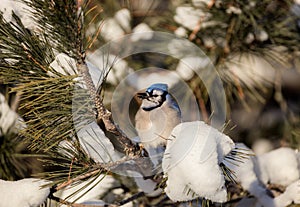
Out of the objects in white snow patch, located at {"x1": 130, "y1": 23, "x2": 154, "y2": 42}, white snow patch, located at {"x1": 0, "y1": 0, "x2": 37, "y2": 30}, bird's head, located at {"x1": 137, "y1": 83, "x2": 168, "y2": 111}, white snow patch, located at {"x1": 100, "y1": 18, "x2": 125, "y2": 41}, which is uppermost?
white snow patch, located at {"x1": 0, "y1": 0, "x2": 37, "y2": 30}

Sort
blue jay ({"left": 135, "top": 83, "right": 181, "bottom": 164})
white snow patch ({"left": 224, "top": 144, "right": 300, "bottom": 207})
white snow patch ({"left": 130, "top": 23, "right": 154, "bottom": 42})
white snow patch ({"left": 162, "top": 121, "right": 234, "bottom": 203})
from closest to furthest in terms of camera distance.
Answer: white snow patch ({"left": 162, "top": 121, "right": 234, "bottom": 203})
blue jay ({"left": 135, "top": 83, "right": 181, "bottom": 164})
white snow patch ({"left": 224, "top": 144, "right": 300, "bottom": 207})
white snow patch ({"left": 130, "top": 23, "right": 154, "bottom": 42})

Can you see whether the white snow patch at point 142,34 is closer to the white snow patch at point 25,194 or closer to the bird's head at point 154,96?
the bird's head at point 154,96

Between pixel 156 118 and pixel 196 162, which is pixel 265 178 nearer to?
pixel 156 118

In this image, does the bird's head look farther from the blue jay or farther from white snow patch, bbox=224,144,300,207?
white snow patch, bbox=224,144,300,207

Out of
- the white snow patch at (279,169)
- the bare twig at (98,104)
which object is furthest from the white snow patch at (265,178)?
the bare twig at (98,104)

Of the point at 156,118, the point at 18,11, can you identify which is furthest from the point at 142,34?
the point at 18,11

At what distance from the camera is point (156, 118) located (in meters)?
1.18

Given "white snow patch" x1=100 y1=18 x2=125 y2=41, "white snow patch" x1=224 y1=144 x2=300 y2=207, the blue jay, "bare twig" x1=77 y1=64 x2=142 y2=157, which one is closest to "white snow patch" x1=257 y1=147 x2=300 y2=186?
"white snow patch" x1=224 y1=144 x2=300 y2=207

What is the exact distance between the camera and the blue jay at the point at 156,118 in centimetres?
109

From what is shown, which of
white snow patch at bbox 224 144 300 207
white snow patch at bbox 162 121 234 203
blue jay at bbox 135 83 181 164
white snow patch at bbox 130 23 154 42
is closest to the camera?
white snow patch at bbox 162 121 234 203

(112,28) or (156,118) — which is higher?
(112,28)

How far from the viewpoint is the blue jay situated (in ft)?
3.59

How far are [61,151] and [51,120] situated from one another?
0.10 metres

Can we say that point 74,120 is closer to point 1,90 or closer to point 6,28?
point 6,28
